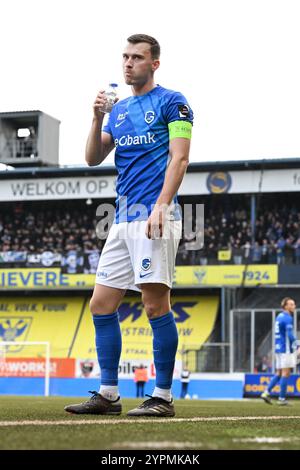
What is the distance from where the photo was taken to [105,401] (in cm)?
575

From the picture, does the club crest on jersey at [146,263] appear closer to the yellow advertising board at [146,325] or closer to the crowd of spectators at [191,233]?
the yellow advertising board at [146,325]

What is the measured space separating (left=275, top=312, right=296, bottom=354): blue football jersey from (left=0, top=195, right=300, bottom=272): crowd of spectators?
15113 mm

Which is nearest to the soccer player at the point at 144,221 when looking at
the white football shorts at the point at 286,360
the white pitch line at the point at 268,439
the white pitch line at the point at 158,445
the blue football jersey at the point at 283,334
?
the white pitch line at the point at 268,439

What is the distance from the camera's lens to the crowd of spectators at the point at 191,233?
3294 centimetres

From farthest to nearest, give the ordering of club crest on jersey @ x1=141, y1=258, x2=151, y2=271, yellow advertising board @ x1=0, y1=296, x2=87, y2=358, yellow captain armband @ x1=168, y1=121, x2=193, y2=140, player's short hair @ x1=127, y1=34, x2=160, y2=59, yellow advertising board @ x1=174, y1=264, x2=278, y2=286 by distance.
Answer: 1. yellow advertising board @ x1=0, y1=296, x2=87, y2=358
2. yellow advertising board @ x1=174, y1=264, x2=278, y2=286
3. player's short hair @ x1=127, y1=34, x2=160, y2=59
4. yellow captain armband @ x1=168, y1=121, x2=193, y2=140
5. club crest on jersey @ x1=141, y1=258, x2=151, y2=271

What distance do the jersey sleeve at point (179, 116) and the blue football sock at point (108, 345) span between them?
3.98ft

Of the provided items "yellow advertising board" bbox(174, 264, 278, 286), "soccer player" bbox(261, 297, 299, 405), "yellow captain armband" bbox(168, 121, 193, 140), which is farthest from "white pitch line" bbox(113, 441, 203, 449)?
"yellow advertising board" bbox(174, 264, 278, 286)

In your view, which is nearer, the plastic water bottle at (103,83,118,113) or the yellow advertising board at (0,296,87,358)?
the plastic water bottle at (103,83,118,113)

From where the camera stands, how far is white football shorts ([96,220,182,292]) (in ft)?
18.2

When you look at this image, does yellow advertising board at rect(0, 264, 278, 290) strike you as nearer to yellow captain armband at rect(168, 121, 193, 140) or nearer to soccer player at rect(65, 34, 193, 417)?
soccer player at rect(65, 34, 193, 417)

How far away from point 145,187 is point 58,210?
34.2m

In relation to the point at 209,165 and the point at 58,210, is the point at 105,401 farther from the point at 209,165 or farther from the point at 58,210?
the point at 58,210
